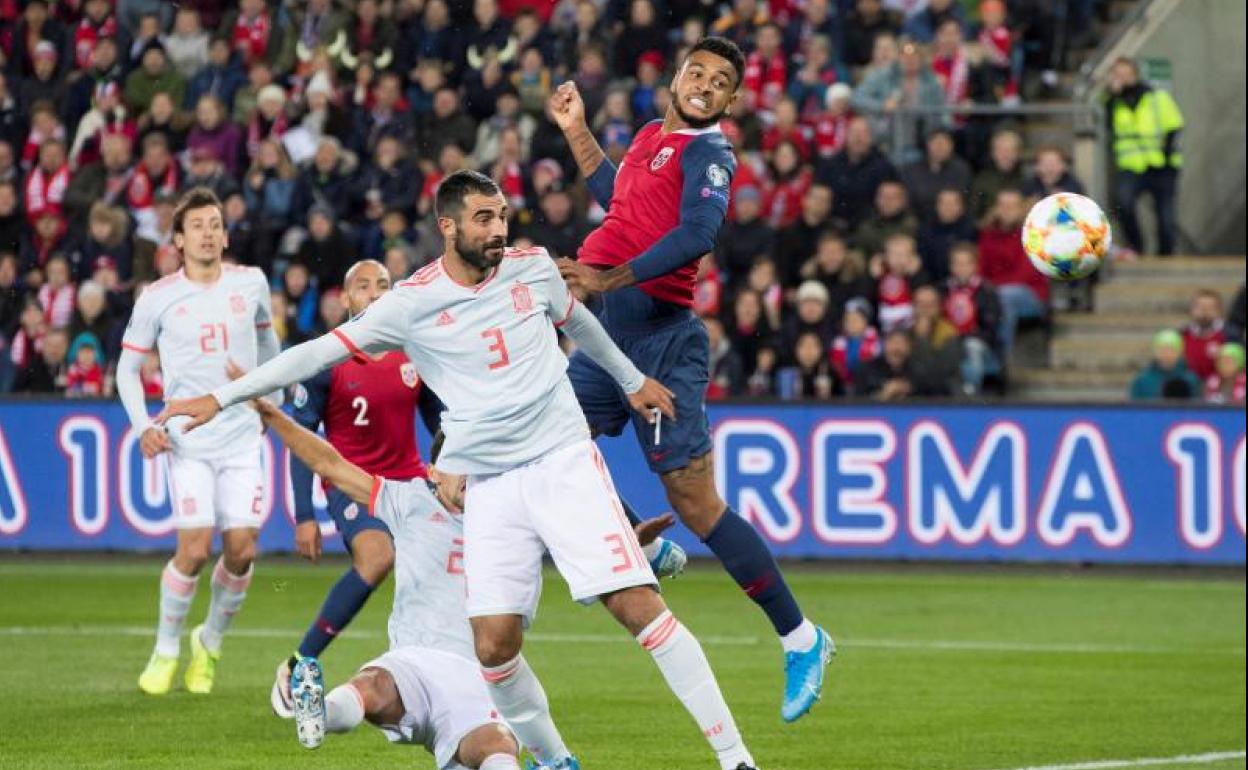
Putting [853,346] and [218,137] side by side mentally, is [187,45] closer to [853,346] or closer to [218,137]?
[218,137]

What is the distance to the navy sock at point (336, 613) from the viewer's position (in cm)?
1173

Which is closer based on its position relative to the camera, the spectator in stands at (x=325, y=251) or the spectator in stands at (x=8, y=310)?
the spectator in stands at (x=8, y=310)

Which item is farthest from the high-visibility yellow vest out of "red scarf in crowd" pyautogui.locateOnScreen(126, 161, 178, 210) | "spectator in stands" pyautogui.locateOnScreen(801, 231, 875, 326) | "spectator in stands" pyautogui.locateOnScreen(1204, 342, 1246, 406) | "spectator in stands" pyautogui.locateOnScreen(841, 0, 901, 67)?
"red scarf in crowd" pyautogui.locateOnScreen(126, 161, 178, 210)

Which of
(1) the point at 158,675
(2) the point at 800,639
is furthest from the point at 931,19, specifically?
(2) the point at 800,639

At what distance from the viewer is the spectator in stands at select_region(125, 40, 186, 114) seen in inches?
1009

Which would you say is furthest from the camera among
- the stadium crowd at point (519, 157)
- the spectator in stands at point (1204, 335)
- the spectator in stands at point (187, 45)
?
the spectator in stands at point (187, 45)

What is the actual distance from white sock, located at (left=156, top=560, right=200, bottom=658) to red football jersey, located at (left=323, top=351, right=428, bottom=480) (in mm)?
1715

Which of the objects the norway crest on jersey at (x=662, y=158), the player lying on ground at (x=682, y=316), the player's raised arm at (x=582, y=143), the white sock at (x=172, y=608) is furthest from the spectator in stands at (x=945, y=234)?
the norway crest on jersey at (x=662, y=158)

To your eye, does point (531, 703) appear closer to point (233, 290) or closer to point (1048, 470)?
point (233, 290)

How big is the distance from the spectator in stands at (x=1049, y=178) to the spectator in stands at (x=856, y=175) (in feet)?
3.99

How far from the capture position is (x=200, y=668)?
13.3 metres

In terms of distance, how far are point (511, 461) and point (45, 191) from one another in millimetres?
17104

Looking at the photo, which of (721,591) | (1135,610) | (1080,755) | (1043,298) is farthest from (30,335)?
(1080,755)

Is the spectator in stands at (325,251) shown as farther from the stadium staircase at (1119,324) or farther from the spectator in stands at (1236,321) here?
the spectator in stands at (1236,321)
